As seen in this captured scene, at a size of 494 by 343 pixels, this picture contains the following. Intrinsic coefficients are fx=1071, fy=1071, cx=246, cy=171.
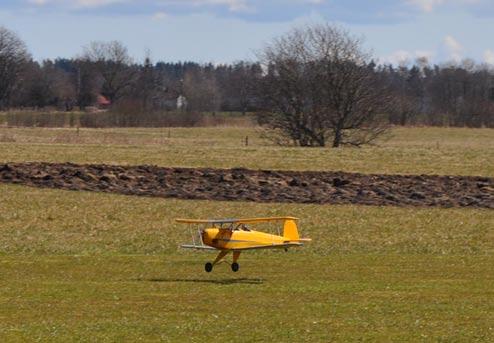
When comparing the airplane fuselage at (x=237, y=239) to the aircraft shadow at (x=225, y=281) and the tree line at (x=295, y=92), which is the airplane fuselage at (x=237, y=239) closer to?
the aircraft shadow at (x=225, y=281)

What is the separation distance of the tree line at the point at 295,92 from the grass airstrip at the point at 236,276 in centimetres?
3639

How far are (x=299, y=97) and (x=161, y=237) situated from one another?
4527 centimetres

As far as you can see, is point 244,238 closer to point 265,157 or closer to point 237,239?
point 237,239

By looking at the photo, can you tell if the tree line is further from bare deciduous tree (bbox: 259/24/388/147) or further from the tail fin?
the tail fin

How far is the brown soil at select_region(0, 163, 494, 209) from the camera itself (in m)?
33.5

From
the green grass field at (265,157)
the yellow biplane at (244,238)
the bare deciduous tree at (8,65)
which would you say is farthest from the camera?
the bare deciduous tree at (8,65)

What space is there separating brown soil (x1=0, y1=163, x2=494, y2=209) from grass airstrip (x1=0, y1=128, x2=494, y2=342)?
1.59m

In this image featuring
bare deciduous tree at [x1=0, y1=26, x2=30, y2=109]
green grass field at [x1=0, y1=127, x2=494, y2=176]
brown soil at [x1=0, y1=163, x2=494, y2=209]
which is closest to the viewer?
brown soil at [x1=0, y1=163, x2=494, y2=209]

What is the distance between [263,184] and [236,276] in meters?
17.4

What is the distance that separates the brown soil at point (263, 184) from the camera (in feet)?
110

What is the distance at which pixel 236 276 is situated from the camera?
19.0 metres

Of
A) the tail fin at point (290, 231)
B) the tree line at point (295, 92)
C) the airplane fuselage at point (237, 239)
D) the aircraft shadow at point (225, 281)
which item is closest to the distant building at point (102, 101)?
the tree line at point (295, 92)

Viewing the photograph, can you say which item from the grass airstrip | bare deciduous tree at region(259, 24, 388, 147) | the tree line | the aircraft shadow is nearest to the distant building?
the tree line

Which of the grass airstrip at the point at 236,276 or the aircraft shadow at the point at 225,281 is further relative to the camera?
the aircraft shadow at the point at 225,281
